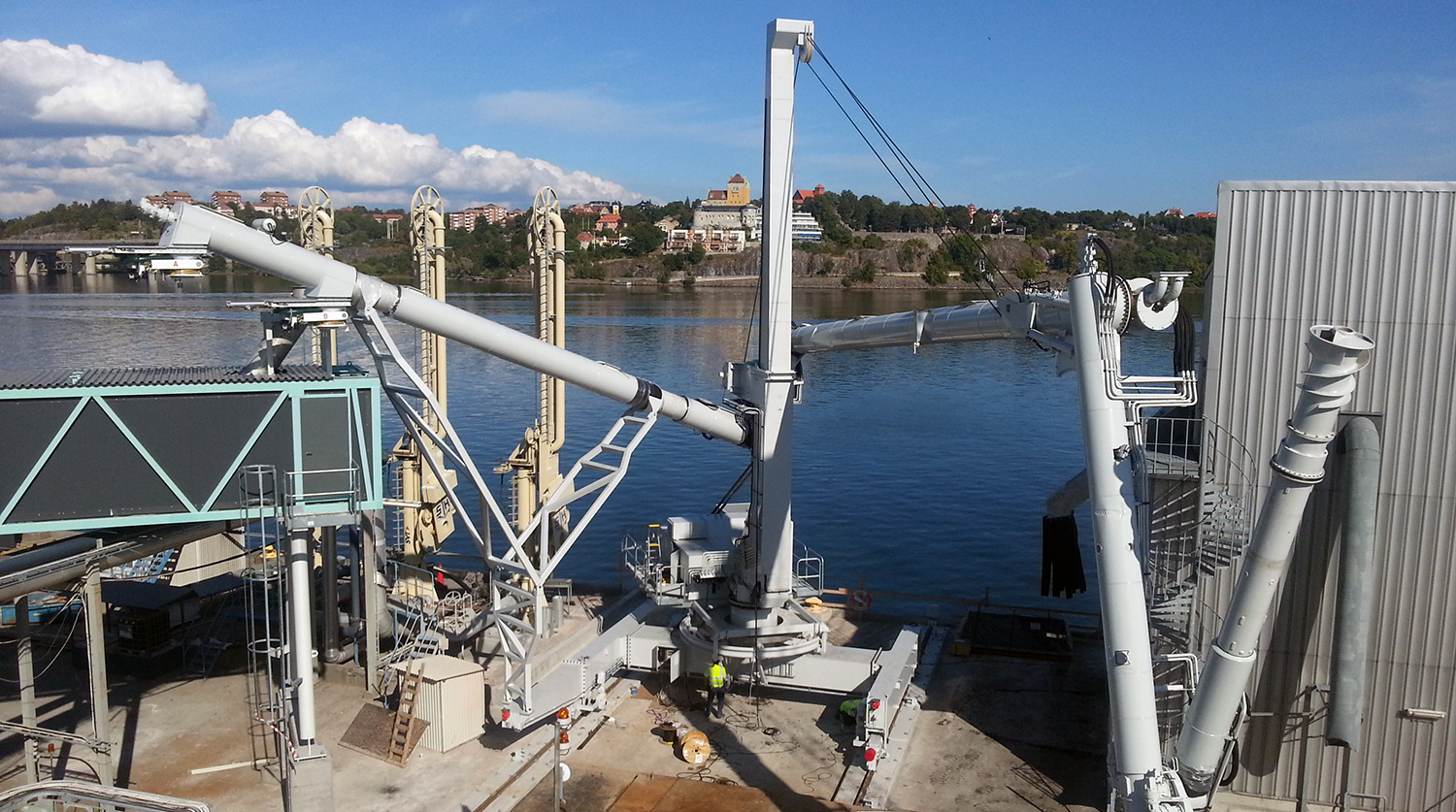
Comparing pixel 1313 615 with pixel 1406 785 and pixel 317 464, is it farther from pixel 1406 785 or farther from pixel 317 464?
pixel 317 464

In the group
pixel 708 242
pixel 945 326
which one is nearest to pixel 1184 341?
pixel 945 326

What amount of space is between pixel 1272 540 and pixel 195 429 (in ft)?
50.1

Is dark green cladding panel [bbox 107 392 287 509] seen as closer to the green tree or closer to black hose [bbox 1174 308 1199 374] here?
black hose [bbox 1174 308 1199 374]

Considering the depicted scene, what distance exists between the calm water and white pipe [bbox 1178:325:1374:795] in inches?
721

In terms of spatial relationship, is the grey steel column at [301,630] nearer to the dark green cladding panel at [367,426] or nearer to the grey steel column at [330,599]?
the dark green cladding panel at [367,426]

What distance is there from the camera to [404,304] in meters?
16.7

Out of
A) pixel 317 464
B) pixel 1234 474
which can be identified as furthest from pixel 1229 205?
pixel 317 464

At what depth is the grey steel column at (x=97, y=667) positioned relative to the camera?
1582 cm

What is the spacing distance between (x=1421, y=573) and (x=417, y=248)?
21.5 m

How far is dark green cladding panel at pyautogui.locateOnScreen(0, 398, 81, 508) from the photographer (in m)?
15.7

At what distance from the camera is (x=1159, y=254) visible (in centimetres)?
9375

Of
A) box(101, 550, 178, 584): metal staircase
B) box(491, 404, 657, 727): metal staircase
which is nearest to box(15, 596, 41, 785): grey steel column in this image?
box(491, 404, 657, 727): metal staircase

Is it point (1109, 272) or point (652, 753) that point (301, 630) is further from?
point (1109, 272)

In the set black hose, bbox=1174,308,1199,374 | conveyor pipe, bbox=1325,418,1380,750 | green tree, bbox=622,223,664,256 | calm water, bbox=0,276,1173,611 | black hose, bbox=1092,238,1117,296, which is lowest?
calm water, bbox=0,276,1173,611
